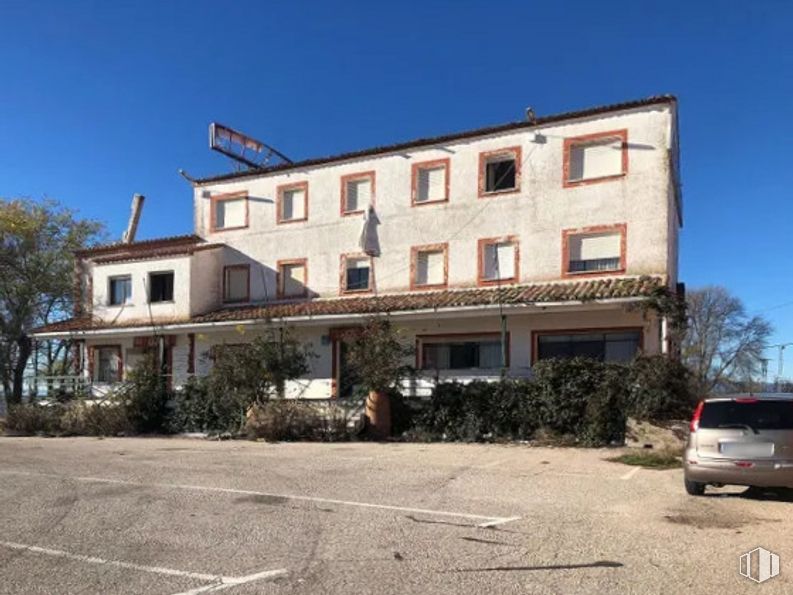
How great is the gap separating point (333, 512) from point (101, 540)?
2.59m

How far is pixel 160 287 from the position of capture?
28.2 meters

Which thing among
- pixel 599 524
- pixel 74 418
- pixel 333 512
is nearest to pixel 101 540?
pixel 333 512

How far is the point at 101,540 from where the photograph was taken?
23.9 ft

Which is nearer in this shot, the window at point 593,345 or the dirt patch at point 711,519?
the dirt patch at point 711,519

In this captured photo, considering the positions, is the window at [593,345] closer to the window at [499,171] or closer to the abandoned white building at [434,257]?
the abandoned white building at [434,257]

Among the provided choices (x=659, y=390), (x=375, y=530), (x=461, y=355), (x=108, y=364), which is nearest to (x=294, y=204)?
(x=461, y=355)

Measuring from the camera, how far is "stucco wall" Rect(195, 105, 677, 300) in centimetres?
2125

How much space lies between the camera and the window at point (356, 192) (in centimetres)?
2620

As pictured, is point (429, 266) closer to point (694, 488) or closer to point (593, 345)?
point (593, 345)

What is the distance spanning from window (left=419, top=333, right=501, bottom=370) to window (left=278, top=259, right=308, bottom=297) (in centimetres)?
575

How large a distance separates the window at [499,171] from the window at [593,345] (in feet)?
16.8

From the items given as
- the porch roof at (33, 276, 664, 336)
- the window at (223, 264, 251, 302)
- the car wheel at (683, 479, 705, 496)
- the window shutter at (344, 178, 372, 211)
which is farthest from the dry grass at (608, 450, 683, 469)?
the window at (223, 264, 251, 302)

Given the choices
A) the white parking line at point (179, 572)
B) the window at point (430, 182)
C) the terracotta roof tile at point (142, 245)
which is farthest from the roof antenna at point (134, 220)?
the white parking line at point (179, 572)

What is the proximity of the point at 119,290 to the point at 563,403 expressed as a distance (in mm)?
19048
